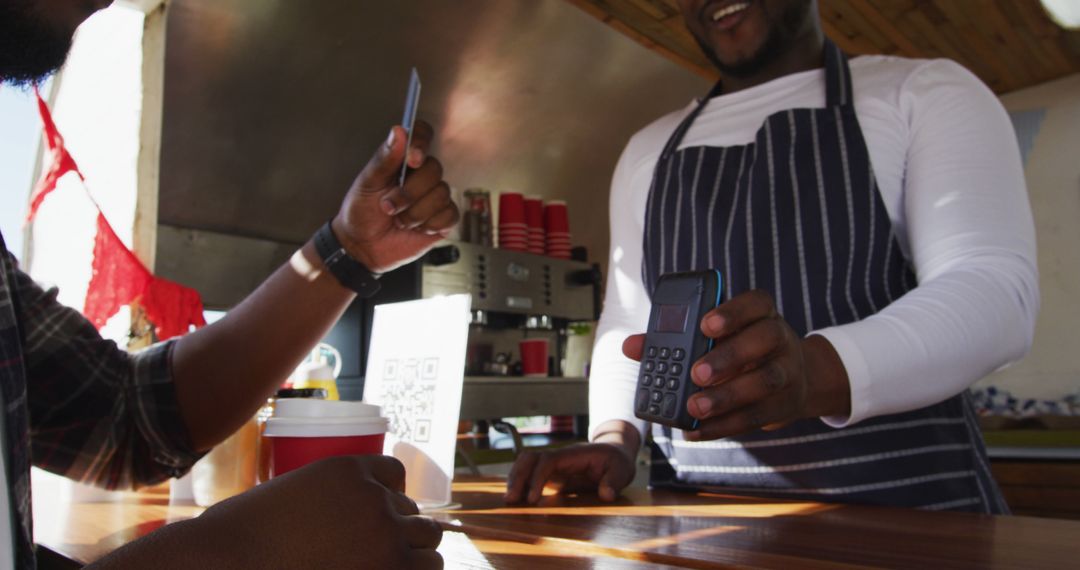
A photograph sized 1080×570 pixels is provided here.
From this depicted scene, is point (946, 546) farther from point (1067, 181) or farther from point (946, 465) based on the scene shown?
point (1067, 181)

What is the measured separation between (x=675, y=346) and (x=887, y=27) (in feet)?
11.0

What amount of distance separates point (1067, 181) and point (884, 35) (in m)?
1.93

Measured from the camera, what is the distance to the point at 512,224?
9.78 ft

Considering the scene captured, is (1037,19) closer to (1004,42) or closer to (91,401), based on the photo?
(1004,42)

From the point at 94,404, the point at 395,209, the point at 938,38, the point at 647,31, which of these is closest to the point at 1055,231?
the point at 938,38

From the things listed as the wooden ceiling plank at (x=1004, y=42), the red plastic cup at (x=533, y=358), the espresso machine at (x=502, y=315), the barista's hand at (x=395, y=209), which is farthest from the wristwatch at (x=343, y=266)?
the wooden ceiling plank at (x=1004, y=42)

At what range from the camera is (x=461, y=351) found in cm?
97

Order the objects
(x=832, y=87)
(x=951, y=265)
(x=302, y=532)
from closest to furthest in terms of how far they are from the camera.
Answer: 1. (x=302, y=532)
2. (x=951, y=265)
3. (x=832, y=87)

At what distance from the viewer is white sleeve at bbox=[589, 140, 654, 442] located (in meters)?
1.26

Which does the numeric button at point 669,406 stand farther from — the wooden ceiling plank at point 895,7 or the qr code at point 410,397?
the wooden ceiling plank at point 895,7

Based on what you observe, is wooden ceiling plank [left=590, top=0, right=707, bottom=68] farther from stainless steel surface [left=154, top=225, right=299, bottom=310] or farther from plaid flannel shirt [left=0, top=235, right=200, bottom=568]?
plaid flannel shirt [left=0, top=235, right=200, bottom=568]

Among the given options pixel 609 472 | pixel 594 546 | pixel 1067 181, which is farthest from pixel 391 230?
pixel 1067 181

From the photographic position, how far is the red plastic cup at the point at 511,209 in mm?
2994

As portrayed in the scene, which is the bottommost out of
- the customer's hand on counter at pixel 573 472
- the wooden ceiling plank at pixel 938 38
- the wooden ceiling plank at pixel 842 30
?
the customer's hand on counter at pixel 573 472
